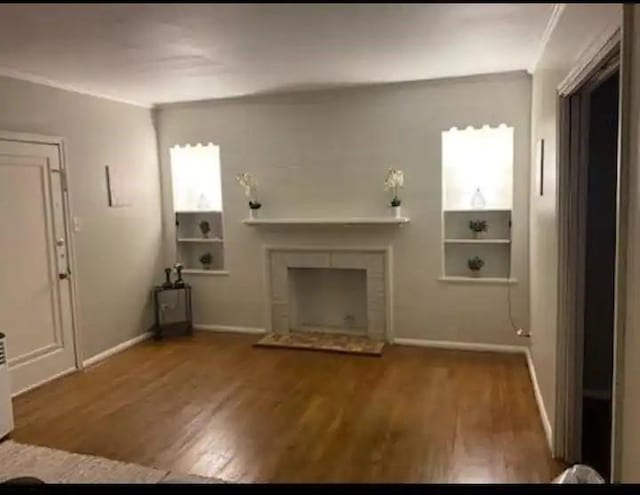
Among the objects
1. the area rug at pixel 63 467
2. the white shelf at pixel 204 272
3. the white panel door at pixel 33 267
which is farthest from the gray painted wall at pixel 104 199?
the area rug at pixel 63 467

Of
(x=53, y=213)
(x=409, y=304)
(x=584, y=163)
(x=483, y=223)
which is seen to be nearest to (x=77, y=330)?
(x=53, y=213)

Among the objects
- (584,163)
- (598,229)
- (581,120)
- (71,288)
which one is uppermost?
(581,120)

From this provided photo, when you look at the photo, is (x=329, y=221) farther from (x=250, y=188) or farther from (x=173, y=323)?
(x=173, y=323)

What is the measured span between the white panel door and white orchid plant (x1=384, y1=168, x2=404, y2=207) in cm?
269

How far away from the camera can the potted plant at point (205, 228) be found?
5323 millimetres

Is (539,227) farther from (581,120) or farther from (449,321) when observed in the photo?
(449,321)

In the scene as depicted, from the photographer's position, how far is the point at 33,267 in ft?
12.4

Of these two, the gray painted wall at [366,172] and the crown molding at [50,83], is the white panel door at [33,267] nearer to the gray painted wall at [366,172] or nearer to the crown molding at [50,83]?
the crown molding at [50,83]

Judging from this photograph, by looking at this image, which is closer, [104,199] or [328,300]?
[104,199]

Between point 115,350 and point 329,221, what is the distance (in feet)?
7.43

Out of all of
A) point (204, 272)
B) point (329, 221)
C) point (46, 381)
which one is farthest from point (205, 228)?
point (46, 381)

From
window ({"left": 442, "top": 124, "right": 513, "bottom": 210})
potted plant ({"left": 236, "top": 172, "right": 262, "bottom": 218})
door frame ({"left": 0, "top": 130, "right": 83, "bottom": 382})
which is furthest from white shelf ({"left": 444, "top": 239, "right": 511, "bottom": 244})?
door frame ({"left": 0, "top": 130, "right": 83, "bottom": 382})

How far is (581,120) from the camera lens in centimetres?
244

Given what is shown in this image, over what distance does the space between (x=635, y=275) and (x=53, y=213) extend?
3885 mm
